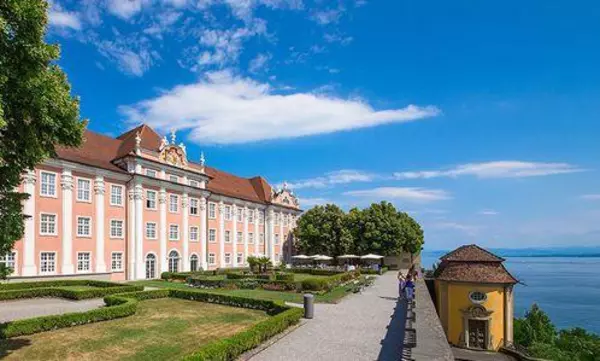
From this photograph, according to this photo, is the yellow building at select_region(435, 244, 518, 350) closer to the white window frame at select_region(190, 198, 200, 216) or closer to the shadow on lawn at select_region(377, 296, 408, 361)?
the shadow on lawn at select_region(377, 296, 408, 361)

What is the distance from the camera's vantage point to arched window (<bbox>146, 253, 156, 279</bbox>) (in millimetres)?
40500

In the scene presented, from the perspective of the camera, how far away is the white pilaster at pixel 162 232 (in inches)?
1655

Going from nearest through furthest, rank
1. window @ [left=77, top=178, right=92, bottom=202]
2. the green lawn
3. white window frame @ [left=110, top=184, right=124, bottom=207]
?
the green lawn
window @ [left=77, top=178, right=92, bottom=202]
white window frame @ [left=110, top=184, right=124, bottom=207]

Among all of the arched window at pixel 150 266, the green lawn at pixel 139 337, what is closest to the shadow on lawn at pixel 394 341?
the green lawn at pixel 139 337

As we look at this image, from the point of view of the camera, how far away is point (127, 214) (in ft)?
128

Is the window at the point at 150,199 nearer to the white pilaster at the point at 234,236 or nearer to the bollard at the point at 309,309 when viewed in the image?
the white pilaster at the point at 234,236

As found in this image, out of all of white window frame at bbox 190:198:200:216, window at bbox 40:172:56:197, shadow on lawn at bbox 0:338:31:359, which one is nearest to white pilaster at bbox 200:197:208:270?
white window frame at bbox 190:198:200:216

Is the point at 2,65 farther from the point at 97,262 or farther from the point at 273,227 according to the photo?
the point at 273,227

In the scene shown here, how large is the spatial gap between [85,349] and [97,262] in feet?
82.6

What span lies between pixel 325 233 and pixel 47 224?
123 ft

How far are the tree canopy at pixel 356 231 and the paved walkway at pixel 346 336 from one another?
1401 inches

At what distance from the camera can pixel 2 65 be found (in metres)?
9.09

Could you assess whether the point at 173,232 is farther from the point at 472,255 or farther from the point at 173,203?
the point at 472,255

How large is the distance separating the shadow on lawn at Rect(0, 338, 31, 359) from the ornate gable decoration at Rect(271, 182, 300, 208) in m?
52.5
